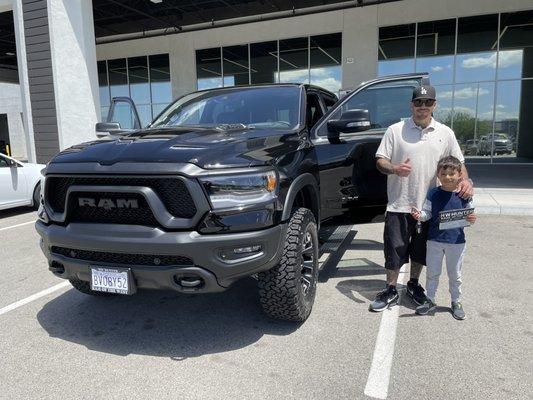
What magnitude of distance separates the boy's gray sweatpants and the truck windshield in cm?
159

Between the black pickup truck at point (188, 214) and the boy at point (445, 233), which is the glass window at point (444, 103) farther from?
the black pickup truck at point (188, 214)

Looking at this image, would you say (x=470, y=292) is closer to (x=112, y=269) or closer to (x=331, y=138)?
(x=331, y=138)

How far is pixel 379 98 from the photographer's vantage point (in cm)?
430

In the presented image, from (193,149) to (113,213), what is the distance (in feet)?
2.20

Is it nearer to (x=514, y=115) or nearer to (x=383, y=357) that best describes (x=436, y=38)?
(x=514, y=115)

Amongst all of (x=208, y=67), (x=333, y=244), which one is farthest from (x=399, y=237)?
(x=208, y=67)

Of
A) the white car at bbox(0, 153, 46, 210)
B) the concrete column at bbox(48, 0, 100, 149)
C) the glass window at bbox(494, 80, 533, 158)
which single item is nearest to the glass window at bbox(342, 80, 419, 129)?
the white car at bbox(0, 153, 46, 210)

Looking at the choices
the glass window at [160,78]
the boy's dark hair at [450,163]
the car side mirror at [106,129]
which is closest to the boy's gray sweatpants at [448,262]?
the boy's dark hair at [450,163]

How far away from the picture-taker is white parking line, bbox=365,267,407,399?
8.32ft

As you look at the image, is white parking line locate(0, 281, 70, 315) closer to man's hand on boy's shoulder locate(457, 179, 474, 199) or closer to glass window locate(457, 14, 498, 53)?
man's hand on boy's shoulder locate(457, 179, 474, 199)

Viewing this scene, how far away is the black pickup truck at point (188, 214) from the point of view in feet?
8.59

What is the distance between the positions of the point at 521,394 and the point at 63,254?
3.03 m

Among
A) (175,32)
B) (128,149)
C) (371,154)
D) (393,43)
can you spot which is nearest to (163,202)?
(128,149)

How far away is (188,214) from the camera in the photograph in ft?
8.70
